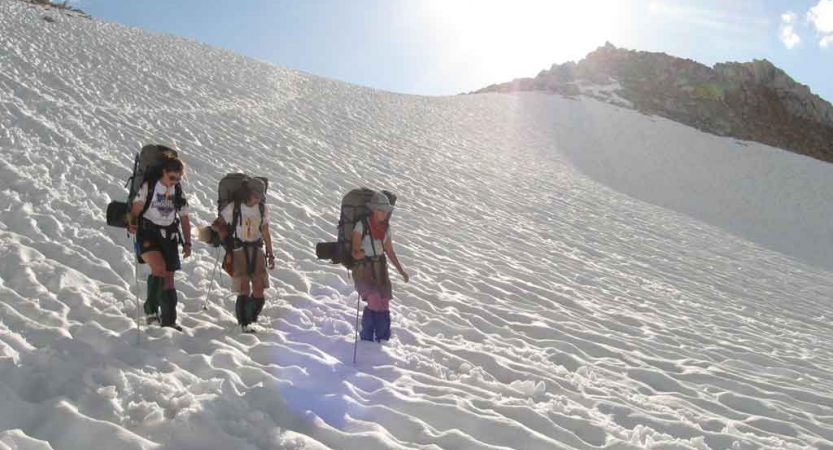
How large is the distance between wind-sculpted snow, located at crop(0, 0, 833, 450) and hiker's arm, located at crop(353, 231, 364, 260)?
95 cm

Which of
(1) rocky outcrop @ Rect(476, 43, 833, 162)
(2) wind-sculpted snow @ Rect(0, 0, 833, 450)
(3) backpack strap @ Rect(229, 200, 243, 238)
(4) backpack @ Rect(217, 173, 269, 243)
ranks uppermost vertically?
(1) rocky outcrop @ Rect(476, 43, 833, 162)

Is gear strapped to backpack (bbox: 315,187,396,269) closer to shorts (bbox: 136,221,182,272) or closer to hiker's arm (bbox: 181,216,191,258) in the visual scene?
hiker's arm (bbox: 181,216,191,258)

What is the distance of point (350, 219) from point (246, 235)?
997 millimetres

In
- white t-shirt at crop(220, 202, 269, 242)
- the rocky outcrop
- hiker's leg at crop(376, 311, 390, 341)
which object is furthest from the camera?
the rocky outcrop

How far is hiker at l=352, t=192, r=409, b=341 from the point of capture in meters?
A: 5.12

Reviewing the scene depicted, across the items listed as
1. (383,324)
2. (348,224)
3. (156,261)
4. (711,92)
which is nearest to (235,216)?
(156,261)

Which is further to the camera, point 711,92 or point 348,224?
point 711,92

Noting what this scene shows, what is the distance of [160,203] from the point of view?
192 inches

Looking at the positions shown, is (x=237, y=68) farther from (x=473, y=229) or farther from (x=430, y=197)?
(x=473, y=229)

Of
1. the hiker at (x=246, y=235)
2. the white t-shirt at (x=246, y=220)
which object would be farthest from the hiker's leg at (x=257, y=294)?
the white t-shirt at (x=246, y=220)

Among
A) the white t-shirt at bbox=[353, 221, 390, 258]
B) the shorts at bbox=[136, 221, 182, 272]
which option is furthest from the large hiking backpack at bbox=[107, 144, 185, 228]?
the white t-shirt at bbox=[353, 221, 390, 258]

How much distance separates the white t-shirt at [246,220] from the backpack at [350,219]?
2.18 ft

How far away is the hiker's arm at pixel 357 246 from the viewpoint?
5.08 m

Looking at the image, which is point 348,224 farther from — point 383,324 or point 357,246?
point 383,324
